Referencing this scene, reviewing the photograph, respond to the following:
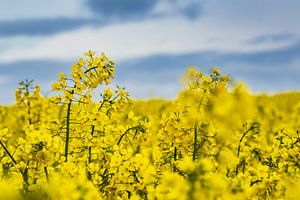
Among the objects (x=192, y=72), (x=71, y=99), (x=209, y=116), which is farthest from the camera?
(x=71, y=99)

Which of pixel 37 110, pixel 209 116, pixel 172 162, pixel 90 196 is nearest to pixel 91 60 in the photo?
pixel 172 162

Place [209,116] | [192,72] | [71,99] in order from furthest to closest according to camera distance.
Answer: [71,99]
[192,72]
[209,116]

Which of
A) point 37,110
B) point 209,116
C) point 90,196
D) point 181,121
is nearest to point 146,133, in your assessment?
point 181,121

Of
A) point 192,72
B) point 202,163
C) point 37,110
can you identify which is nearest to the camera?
point 202,163

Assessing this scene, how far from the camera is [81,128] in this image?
7219 millimetres

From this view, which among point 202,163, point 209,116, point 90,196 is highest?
point 209,116

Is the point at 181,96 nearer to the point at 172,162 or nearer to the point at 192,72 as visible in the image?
the point at 192,72

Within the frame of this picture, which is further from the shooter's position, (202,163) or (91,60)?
(91,60)

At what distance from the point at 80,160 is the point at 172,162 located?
3.17 ft

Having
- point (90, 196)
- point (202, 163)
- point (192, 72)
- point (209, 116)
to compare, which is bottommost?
point (90, 196)

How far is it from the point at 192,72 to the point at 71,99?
139 cm

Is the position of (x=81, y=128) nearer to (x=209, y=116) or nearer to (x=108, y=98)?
(x=108, y=98)

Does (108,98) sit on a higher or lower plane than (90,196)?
higher

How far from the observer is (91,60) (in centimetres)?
702
